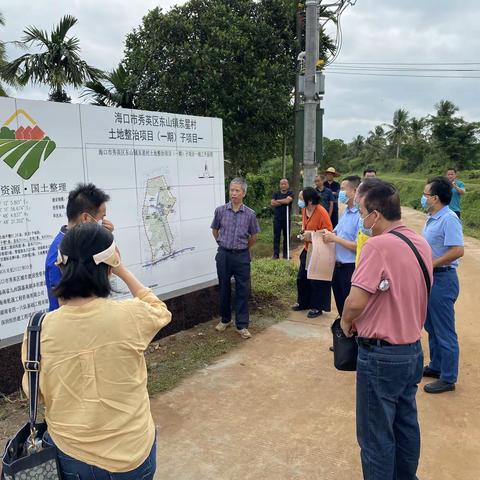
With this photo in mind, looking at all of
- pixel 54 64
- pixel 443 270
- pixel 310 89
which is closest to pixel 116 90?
pixel 54 64

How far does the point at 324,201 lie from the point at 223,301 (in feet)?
12.7

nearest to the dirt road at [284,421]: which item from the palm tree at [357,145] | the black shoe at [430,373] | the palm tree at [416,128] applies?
the black shoe at [430,373]

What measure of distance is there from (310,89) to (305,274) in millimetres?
3747

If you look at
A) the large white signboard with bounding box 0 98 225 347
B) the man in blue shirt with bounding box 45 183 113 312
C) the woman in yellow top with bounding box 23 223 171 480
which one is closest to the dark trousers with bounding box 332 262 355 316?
the large white signboard with bounding box 0 98 225 347

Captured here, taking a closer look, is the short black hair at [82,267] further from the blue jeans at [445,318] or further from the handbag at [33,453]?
the blue jeans at [445,318]

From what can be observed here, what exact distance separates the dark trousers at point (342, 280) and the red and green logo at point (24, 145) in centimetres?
284

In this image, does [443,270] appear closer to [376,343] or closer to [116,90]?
[376,343]

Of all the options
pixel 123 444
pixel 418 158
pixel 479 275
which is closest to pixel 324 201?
pixel 479 275

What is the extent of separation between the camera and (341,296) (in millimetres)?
4594

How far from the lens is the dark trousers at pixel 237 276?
4.86 meters

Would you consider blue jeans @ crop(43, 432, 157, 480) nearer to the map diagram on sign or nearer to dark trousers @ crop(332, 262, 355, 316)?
the map diagram on sign

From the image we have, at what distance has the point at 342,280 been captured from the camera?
455 centimetres

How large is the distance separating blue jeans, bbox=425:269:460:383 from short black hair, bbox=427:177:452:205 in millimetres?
558

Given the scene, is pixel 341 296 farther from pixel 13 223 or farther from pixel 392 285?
pixel 13 223
